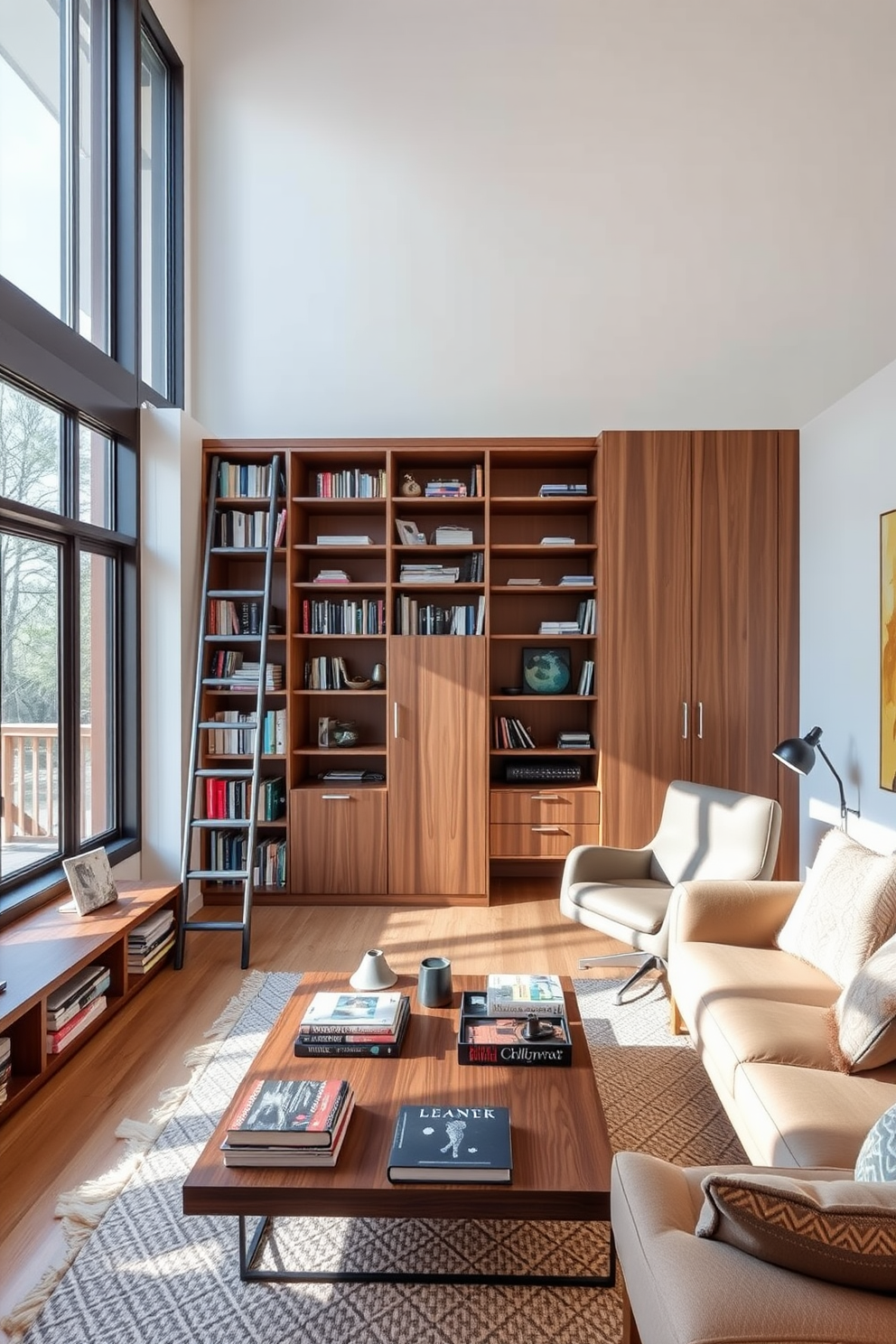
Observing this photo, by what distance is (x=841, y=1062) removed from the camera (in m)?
1.91

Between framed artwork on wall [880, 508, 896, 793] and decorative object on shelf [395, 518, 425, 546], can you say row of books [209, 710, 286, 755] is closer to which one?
decorative object on shelf [395, 518, 425, 546]

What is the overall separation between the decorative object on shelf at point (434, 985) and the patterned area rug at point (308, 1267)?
1.78 feet

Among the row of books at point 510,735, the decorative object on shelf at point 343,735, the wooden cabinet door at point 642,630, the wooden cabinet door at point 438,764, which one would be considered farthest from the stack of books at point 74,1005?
the wooden cabinet door at point 642,630

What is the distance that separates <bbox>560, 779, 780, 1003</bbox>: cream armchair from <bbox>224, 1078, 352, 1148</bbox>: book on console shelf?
1547 millimetres

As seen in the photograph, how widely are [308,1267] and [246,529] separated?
11.7 ft

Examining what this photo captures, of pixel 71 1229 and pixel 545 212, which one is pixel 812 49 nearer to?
pixel 545 212

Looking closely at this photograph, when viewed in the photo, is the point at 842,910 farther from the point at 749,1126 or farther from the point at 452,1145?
the point at 452,1145

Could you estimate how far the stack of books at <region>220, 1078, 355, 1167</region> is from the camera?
1.61 metres

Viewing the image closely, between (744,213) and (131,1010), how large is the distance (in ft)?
17.5

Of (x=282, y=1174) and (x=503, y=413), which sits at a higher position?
(x=503, y=413)

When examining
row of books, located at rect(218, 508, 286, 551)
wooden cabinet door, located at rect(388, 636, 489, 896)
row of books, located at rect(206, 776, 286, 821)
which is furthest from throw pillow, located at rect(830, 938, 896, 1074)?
row of books, located at rect(218, 508, 286, 551)

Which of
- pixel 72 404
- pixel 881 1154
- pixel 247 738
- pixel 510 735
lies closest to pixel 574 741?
pixel 510 735

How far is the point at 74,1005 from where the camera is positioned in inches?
109

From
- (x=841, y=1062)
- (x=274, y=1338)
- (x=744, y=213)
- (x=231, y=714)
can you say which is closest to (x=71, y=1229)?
(x=274, y=1338)
